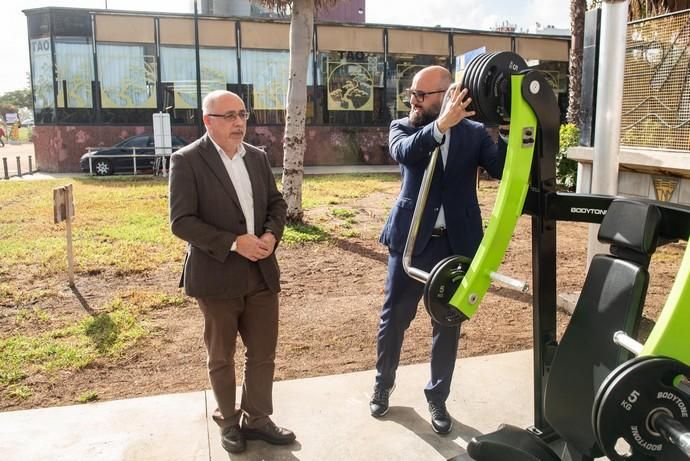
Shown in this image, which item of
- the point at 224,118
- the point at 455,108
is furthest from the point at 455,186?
the point at 224,118

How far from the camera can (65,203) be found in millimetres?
6461

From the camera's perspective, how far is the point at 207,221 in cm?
321

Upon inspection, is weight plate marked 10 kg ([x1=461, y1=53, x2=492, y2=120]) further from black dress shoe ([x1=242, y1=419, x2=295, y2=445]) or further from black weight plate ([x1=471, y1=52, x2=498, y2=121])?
black dress shoe ([x1=242, y1=419, x2=295, y2=445])

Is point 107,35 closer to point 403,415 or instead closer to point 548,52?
point 548,52

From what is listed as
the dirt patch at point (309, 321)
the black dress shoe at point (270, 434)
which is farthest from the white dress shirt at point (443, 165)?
the dirt patch at point (309, 321)

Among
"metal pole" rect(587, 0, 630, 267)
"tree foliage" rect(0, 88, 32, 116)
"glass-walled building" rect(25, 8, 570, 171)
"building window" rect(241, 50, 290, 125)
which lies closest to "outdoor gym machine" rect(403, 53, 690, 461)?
"metal pole" rect(587, 0, 630, 267)

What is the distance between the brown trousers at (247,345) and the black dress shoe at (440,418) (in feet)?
3.00

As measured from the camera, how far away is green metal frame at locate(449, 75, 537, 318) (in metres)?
2.27

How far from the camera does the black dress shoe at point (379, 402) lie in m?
3.59

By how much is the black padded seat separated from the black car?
18479mm

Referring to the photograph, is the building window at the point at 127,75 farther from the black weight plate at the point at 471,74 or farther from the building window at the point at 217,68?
the black weight plate at the point at 471,74

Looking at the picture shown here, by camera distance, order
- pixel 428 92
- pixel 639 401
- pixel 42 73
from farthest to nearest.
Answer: pixel 42 73, pixel 428 92, pixel 639 401

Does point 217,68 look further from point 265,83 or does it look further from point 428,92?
point 428,92

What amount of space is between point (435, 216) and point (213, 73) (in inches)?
823
